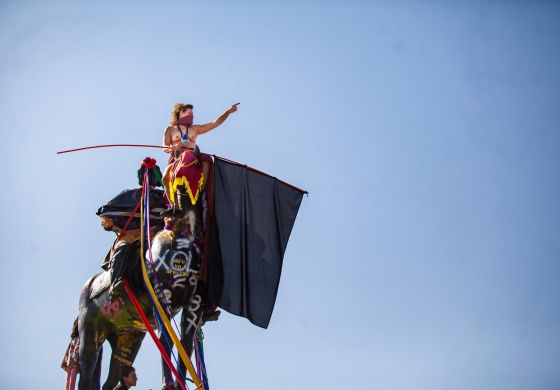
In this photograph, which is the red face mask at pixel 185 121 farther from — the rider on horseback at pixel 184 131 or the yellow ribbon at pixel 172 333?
the yellow ribbon at pixel 172 333

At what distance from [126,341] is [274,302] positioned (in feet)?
8.45

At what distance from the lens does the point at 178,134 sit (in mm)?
18375

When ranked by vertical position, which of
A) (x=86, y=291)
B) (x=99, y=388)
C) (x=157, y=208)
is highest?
(x=157, y=208)

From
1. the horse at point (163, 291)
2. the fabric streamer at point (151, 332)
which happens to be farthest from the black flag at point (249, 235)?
the fabric streamer at point (151, 332)

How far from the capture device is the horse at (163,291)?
57.4 ft

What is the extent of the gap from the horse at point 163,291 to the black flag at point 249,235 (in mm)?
320

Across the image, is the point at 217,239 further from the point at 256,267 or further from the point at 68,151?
the point at 68,151

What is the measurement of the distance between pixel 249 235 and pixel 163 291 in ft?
5.16

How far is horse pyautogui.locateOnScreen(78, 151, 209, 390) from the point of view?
17.5 metres

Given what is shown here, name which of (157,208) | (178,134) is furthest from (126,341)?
(178,134)

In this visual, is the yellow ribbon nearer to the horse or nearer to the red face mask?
the horse

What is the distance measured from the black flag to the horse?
320 millimetres

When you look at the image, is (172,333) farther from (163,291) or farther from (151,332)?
(163,291)

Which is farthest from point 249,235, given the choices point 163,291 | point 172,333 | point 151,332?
point 151,332
